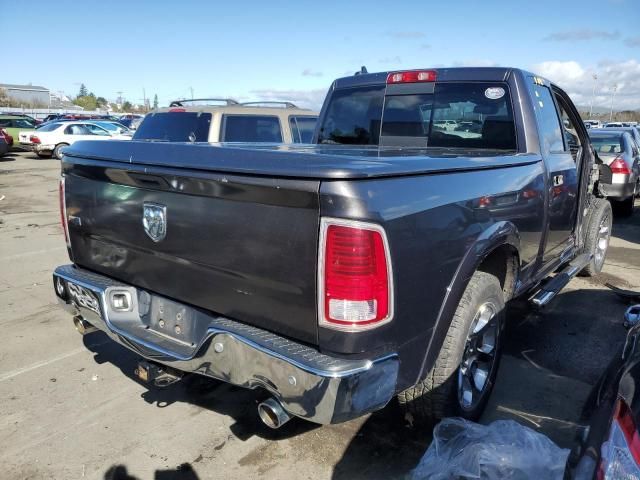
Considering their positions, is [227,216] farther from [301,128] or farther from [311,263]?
[301,128]

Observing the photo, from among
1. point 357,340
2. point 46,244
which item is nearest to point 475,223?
point 357,340

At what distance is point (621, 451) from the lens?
4.42 ft

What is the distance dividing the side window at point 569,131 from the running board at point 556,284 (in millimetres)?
933

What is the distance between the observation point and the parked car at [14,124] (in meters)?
23.8

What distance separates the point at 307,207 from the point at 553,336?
3.27 m

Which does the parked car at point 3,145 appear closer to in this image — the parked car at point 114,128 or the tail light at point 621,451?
the parked car at point 114,128

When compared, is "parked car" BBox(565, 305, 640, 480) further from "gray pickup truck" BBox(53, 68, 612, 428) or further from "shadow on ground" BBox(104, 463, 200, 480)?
"shadow on ground" BBox(104, 463, 200, 480)

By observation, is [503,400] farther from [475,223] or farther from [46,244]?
[46,244]

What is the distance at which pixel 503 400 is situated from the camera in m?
3.32

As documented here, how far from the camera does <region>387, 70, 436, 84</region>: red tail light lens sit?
4.12 metres

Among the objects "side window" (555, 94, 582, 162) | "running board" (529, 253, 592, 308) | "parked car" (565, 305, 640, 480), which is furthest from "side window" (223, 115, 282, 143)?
"parked car" (565, 305, 640, 480)

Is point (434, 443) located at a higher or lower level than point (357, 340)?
lower

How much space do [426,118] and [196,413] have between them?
2.78 meters

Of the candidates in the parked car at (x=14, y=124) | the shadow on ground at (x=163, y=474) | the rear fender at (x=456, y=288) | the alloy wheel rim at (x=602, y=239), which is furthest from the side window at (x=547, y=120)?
the parked car at (x=14, y=124)
